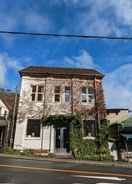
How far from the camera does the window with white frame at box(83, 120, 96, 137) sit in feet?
82.5

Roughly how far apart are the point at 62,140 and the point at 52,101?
4.12 m

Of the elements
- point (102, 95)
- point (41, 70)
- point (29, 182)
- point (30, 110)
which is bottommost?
point (29, 182)

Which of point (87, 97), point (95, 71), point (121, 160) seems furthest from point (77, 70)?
point (121, 160)

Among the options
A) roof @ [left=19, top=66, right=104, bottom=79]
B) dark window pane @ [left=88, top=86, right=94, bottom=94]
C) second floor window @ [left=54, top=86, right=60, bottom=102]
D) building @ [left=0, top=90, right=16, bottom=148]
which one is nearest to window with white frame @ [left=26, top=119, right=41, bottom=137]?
building @ [left=0, top=90, right=16, bottom=148]

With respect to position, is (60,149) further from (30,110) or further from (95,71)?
(95,71)

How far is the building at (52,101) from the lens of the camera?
24.7 metres

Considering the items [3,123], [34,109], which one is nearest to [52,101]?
[34,109]

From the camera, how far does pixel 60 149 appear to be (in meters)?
24.5

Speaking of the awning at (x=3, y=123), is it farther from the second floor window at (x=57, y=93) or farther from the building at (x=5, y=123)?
the second floor window at (x=57, y=93)

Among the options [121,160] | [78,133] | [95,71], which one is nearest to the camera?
[121,160]

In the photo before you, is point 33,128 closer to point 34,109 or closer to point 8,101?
point 34,109

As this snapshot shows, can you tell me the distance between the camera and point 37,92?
1043 inches

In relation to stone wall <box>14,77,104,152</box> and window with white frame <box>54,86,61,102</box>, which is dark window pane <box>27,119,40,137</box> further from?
window with white frame <box>54,86,61,102</box>

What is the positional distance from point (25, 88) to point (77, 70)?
630 cm
